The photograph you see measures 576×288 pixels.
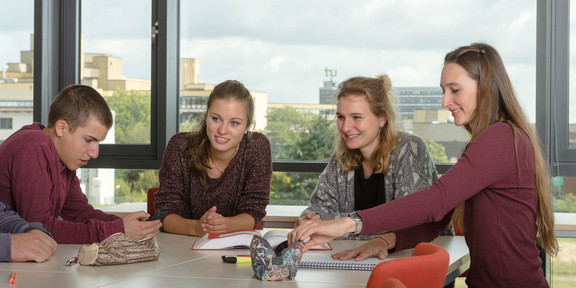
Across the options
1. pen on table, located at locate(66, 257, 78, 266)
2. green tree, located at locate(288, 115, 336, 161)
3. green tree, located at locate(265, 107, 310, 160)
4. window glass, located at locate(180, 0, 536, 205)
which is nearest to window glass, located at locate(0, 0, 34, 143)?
window glass, located at locate(180, 0, 536, 205)

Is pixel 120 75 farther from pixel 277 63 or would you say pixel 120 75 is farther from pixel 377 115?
pixel 377 115

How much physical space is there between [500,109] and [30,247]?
150cm

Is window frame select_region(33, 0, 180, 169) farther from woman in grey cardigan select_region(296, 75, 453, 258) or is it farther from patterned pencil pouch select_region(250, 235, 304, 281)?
patterned pencil pouch select_region(250, 235, 304, 281)

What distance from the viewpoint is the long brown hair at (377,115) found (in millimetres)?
2756

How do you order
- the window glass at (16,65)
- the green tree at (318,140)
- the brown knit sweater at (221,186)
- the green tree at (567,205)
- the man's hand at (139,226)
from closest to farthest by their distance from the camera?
the man's hand at (139,226) → the brown knit sweater at (221,186) → the green tree at (567,205) → the green tree at (318,140) → the window glass at (16,65)

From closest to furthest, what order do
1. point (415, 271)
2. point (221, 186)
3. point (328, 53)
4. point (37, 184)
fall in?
point (415, 271), point (37, 184), point (221, 186), point (328, 53)

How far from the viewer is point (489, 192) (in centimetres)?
199

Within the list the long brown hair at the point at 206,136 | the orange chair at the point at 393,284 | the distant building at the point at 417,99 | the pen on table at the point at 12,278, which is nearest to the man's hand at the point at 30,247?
the pen on table at the point at 12,278

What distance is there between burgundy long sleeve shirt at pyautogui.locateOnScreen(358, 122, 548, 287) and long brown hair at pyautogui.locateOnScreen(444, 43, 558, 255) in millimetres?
28

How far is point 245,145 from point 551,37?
6.86ft

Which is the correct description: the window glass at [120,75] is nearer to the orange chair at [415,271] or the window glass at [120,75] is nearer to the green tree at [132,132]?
the green tree at [132,132]

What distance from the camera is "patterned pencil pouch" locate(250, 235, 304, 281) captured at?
170 cm

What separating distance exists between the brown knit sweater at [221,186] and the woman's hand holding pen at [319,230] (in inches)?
43.2

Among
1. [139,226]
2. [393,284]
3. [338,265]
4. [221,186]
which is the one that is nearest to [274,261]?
[338,265]
